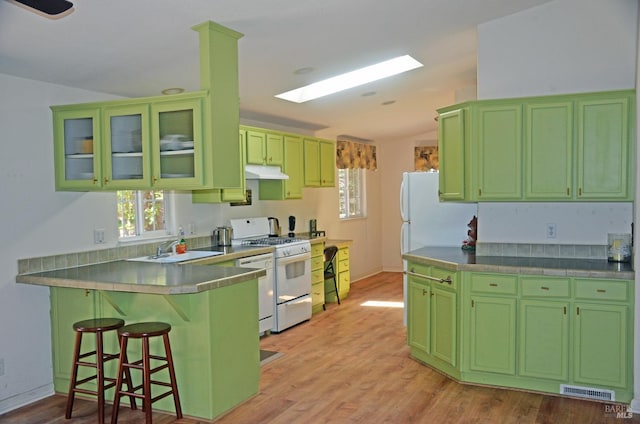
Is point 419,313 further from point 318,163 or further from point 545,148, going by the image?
point 318,163

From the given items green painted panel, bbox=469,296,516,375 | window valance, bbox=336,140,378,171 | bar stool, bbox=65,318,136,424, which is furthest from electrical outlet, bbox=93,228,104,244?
window valance, bbox=336,140,378,171

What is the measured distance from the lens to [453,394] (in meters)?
3.79

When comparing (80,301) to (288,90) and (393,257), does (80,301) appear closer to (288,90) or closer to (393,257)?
(288,90)

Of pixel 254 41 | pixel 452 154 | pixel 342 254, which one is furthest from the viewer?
pixel 342 254

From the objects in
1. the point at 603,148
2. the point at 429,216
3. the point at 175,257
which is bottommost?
the point at 175,257

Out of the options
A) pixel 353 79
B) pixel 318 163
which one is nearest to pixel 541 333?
pixel 353 79

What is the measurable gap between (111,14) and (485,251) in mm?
3295

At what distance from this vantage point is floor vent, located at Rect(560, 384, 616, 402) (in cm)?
357

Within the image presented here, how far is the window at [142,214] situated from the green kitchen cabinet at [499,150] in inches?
116

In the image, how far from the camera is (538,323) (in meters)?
3.73

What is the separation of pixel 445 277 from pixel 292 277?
213cm

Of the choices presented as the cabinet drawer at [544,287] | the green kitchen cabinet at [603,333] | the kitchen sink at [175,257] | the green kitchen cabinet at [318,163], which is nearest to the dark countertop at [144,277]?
the kitchen sink at [175,257]

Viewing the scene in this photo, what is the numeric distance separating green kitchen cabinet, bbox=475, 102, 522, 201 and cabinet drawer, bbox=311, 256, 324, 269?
105 inches

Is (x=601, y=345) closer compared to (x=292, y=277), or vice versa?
(x=601, y=345)
